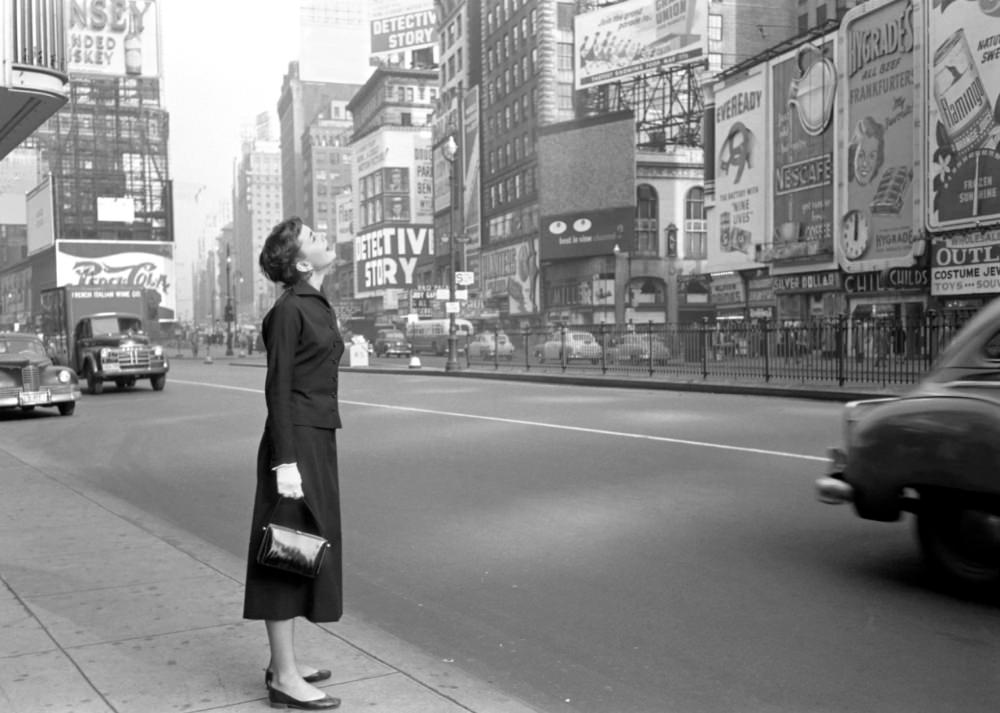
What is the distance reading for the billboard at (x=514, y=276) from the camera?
3182 inches

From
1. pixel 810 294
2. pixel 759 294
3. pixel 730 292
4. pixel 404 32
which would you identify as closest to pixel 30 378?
pixel 810 294

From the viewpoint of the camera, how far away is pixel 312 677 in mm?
4004

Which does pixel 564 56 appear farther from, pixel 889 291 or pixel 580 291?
pixel 889 291

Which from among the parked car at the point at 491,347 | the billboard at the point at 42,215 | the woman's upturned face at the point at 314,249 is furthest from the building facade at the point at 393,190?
the woman's upturned face at the point at 314,249

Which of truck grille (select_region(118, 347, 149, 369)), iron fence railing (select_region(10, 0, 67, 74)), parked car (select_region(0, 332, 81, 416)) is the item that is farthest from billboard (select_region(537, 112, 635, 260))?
iron fence railing (select_region(10, 0, 67, 74))

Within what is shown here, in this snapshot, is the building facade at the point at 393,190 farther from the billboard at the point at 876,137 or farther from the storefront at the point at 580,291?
the billboard at the point at 876,137

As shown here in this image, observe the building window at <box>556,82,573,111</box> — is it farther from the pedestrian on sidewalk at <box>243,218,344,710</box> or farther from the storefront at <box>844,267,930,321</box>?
the pedestrian on sidewalk at <box>243,218,344,710</box>

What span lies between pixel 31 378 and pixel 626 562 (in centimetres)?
1523

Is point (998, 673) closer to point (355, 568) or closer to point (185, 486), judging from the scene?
point (355, 568)

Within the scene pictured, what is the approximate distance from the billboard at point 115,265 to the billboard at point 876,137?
55152 millimetres

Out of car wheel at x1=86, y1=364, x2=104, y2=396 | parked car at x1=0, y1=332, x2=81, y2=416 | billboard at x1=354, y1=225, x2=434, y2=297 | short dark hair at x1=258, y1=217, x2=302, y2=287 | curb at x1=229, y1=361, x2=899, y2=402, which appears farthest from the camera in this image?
billboard at x1=354, y1=225, x2=434, y2=297

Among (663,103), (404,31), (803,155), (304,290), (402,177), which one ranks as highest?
(404,31)

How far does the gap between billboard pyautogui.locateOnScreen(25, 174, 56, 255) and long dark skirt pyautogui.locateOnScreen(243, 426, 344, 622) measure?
261 ft

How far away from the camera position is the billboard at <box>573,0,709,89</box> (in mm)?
62625
